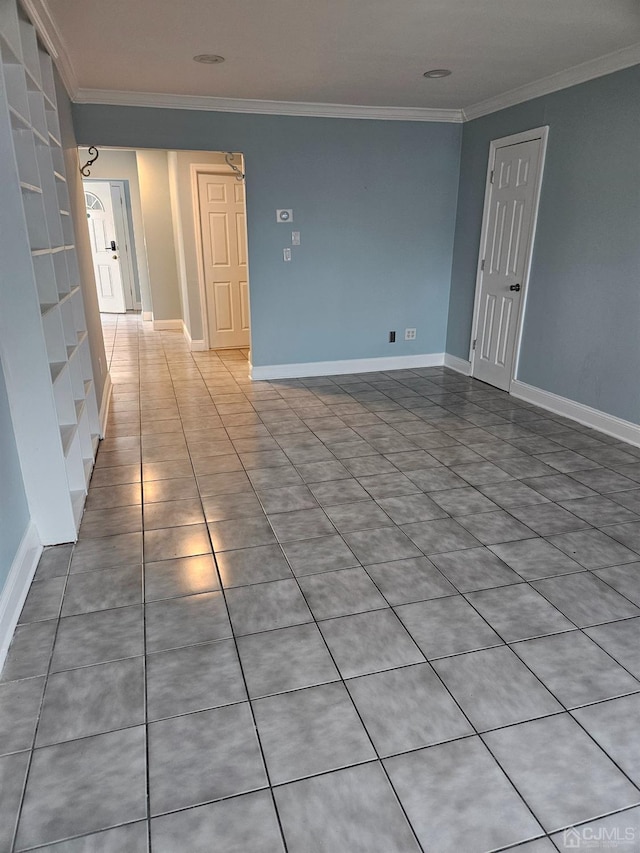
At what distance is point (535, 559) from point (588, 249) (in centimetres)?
249

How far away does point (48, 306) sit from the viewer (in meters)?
2.59

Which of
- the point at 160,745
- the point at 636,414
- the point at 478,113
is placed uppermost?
the point at 478,113

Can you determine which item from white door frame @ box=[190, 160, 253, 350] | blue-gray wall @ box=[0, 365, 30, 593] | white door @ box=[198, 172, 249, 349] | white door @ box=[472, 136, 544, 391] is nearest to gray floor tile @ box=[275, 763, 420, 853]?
blue-gray wall @ box=[0, 365, 30, 593]

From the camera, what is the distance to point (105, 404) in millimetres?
4316

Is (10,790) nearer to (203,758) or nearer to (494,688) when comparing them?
(203,758)

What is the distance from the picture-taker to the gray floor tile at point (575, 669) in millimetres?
1712

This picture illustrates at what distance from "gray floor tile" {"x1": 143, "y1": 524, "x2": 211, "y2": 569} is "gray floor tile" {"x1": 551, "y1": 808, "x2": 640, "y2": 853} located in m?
1.63

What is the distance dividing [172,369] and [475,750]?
4906mm

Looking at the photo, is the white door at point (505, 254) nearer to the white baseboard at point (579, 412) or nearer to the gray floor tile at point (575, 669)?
the white baseboard at point (579, 412)

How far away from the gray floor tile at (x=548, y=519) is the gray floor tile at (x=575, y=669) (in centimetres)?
75

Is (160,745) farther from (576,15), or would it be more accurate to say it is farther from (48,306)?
(576,15)

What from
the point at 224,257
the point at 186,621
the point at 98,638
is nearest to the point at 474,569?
the point at 186,621

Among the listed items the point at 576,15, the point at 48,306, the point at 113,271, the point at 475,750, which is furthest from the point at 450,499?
the point at 113,271

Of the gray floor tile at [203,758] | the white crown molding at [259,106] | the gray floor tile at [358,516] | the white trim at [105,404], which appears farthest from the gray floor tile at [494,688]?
the white crown molding at [259,106]
